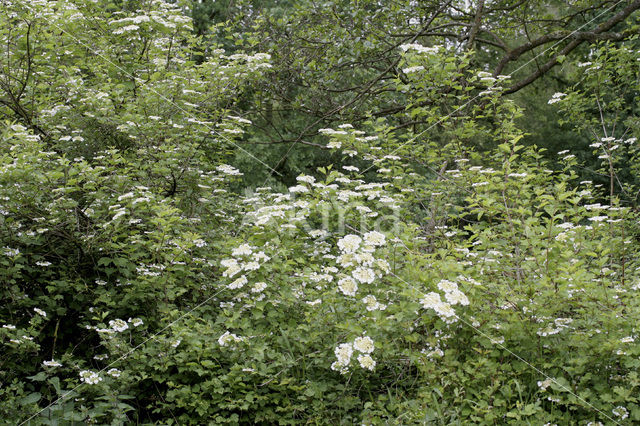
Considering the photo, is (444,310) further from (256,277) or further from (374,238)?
(256,277)

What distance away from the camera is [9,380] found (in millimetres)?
3574

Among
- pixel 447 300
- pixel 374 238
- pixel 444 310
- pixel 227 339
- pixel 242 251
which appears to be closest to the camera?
pixel 444 310

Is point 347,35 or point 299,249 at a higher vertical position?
point 347,35

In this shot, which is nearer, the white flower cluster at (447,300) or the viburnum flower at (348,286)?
the white flower cluster at (447,300)

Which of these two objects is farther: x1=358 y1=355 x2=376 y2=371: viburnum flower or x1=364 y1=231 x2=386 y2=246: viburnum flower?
x1=364 y1=231 x2=386 y2=246: viburnum flower

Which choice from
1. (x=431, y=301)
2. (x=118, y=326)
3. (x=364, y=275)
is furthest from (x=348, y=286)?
(x=118, y=326)

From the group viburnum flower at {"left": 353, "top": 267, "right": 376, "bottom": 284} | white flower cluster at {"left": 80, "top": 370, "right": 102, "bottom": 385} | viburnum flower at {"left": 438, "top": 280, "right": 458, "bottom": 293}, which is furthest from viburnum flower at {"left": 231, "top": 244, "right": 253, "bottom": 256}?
viburnum flower at {"left": 438, "top": 280, "right": 458, "bottom": 293}

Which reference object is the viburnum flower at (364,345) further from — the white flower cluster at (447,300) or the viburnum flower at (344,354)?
the white flower cluster at (447,300)

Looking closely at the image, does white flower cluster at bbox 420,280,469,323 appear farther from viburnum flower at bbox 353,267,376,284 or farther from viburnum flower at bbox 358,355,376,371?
viburnum flower at bbox 358,355,376,371

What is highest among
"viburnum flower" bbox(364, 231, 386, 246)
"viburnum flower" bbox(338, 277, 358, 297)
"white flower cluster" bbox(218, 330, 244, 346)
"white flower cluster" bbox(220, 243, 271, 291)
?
"viburnum flower" bbox(364, 231, 386, 246)

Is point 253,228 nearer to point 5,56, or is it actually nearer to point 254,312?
point 254,312

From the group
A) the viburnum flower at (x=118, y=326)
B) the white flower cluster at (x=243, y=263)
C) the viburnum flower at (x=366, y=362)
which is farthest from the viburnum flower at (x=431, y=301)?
the viburnum flower at (x=118, y=326)

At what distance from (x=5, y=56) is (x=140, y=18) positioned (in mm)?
1225

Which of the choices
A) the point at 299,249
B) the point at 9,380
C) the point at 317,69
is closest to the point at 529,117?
the point at 317,69
